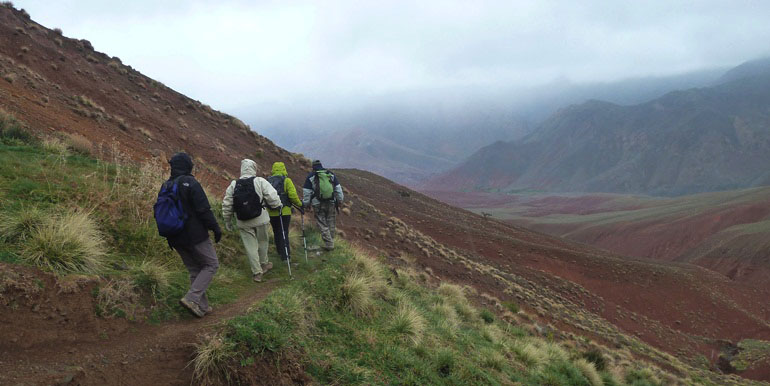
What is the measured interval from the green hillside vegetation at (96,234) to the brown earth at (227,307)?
0.33m

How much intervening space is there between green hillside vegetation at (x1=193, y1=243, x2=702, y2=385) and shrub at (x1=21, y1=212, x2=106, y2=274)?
73.3 inches

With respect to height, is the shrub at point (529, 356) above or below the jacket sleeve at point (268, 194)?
below

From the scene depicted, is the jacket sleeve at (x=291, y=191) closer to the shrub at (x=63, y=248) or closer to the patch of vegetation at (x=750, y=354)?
the shrub at (x=63, y=248)

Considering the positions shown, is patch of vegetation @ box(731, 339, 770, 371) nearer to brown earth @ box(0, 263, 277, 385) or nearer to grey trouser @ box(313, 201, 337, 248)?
grey trouser @ box(313, 201, 337, 248)

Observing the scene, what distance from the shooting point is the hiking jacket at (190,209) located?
4.98 m

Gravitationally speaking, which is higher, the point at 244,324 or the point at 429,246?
the point at 244,324

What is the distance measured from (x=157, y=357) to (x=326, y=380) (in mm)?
1698

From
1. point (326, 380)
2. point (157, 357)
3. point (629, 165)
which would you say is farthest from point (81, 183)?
point (629, 165)

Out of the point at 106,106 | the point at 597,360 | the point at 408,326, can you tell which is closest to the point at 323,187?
the point at 408,326

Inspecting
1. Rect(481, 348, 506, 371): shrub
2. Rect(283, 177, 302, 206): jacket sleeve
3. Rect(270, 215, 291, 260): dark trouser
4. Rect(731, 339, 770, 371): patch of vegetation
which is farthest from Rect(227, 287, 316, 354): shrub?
Rect(731, 339, 770, 371): patch of vegetation

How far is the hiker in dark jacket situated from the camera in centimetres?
495

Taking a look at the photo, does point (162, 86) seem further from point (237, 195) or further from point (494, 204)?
point (494, 204)

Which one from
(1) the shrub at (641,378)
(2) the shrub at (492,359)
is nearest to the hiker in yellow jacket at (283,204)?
(2) the shrub at (492,359)

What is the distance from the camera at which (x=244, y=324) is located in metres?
4.50
